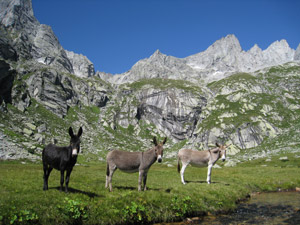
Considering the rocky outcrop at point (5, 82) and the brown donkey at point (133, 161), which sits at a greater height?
the rocky outcrop at point (5, 82)

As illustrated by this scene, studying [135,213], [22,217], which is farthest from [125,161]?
[22,217]

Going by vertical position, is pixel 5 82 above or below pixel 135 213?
above

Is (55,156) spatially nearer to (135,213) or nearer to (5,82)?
(135,213)

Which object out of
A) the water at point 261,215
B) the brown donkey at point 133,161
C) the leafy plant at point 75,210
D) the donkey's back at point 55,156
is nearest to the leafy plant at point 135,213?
the leafy plant at point 75,210

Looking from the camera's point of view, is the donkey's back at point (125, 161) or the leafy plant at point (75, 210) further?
the donkey's back at point (125, 161)

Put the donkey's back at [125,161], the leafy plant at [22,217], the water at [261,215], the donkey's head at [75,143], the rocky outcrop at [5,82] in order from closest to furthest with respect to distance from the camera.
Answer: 1. the leafy plant at [22,217]
2. the donkey's head at [75,143]
3. the water at [261,215]
4. the donkey's back at [125,161]
5. the rocky outcrop at [5,82]

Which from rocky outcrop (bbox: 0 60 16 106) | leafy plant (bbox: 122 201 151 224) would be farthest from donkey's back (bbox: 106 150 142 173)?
rocky outcrop (bbox: 0 60 16 106)

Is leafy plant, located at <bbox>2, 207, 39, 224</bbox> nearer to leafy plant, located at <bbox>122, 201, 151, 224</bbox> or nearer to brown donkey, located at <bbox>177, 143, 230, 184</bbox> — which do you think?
leafy plant, located at <bbox>122, 201, 151, 224</bbox>

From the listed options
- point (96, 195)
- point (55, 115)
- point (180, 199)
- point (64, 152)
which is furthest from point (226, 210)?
point (55, 115)

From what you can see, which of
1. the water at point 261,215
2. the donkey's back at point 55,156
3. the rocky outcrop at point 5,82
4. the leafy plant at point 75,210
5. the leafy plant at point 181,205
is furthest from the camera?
the rocky outcrop at point 5,82

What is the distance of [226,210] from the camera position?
17422mm

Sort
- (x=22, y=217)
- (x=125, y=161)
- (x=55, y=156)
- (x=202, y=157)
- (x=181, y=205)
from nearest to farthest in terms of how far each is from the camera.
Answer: (x=22, y=217) < (x=55, y=156) < (x=181, y=205) < (x=125, y=161) < (x=202, y=157)

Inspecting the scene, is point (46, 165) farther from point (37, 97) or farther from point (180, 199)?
point (37, 97)

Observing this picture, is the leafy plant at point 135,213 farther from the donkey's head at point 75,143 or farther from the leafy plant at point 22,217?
the leafy plant at point 22,217
